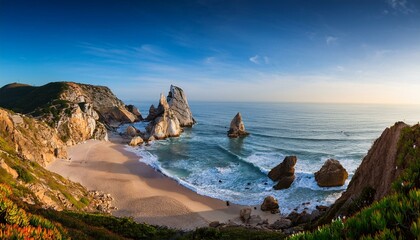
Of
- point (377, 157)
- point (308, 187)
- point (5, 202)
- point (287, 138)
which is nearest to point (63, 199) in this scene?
point (5, 202)

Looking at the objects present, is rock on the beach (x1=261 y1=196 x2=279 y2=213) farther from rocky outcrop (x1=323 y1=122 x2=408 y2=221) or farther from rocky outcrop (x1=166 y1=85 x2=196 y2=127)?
rocky outcrop (x1=166 y1=85 x2=196 y2=127)

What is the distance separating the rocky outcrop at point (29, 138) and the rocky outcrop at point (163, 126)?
107 ft

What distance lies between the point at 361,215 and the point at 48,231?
6059 millimetres

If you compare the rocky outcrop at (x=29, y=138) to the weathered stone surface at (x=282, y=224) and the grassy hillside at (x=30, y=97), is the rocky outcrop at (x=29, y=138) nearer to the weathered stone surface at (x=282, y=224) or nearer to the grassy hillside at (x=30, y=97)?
the weathered stone surface at (x=282, y=224)

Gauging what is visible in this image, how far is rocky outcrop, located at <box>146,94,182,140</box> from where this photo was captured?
275ft

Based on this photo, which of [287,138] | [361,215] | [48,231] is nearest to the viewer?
[361,215]

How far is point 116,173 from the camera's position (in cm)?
4784

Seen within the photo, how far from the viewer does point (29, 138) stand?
44.3m

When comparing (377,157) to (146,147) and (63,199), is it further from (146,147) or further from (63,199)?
(146,147)

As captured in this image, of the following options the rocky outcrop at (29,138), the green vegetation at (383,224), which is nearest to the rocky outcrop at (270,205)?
the green vegetation at (383,224)

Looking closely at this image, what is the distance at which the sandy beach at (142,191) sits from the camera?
3209 centimetres

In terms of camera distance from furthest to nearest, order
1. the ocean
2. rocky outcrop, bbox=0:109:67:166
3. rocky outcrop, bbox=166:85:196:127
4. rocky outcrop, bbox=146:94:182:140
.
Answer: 1. rocky outcrop, bbox=166:85:196:127
2. rocky outcrop, bbox=146:94:182:140
3. the ocean
4. rocky outcrop, bbox=0:109:67:166

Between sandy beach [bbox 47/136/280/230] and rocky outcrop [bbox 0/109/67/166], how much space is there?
2389 mm

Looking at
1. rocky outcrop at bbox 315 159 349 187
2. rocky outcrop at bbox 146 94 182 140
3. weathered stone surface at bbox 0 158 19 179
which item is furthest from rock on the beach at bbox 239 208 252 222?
rocky outcrop at bbox 146 94 182 140
